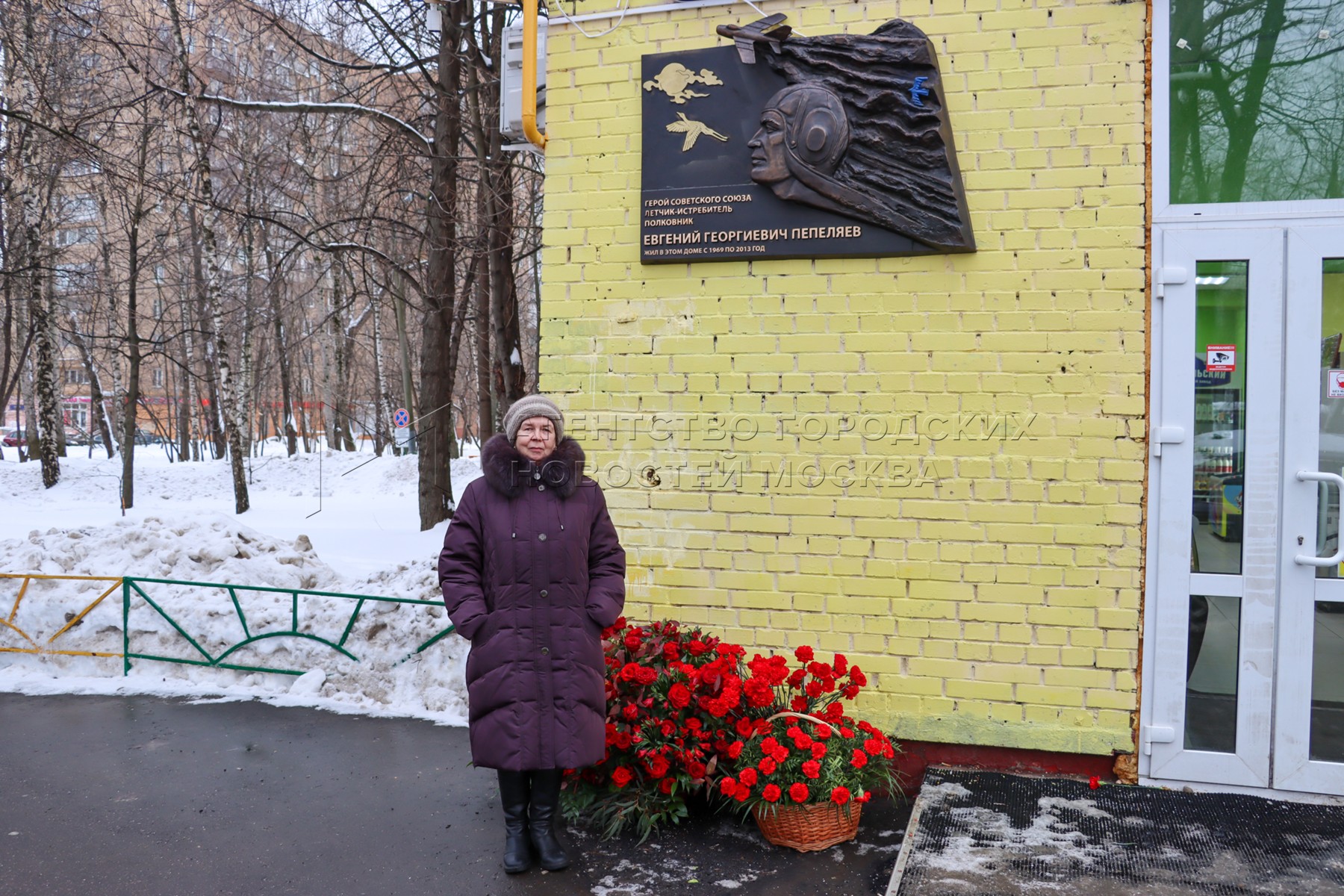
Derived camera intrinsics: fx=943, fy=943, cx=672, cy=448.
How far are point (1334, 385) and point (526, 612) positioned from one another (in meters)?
3.34

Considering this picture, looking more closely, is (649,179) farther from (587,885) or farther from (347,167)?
(347,167)

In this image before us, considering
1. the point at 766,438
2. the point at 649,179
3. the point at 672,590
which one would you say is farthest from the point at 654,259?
the point at 672,590

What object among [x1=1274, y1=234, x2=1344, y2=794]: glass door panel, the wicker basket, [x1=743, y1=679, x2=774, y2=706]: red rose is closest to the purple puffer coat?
[x1=743, y1=679, x2=774, y2=706]: red rose

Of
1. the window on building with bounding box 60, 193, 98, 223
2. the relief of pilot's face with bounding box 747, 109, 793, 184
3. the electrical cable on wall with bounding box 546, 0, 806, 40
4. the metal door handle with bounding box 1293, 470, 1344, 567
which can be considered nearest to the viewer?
the metal door handle with bounding box 1293, 470, 1344, 567

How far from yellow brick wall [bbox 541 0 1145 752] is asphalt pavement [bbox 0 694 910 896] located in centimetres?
91

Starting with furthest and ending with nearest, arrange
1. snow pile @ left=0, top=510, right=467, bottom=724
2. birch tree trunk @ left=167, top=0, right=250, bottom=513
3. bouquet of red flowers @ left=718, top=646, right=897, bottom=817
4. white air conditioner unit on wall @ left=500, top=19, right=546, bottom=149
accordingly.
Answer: birch tree trunk @ left=167, top=0, right=250, bottom=513 → snow pile @ left=0, top=510, right=467, bottom=724 → white air conditioner unit on wall @ left=500, top=19, right=546, bottom=149 → bouquet of red flowers @ left=718, top=646, right=897, bottom=817

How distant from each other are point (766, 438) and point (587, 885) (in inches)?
79.0

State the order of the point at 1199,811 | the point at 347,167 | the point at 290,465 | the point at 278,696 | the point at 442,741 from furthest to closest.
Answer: the point at 290,465
the point at 347,167
the point at 278,696
the point at 442,741
the point at 1199,811

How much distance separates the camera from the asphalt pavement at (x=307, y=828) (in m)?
3.48

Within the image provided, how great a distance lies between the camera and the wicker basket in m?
3.64

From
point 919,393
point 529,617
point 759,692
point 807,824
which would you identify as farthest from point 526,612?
point 919,393

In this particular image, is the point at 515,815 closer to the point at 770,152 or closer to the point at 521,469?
the point at 521,469

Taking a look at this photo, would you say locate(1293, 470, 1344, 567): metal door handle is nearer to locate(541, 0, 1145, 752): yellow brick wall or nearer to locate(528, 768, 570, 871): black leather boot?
locate(541, 0, 1145, 752): yellow brick wall

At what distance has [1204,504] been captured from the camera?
391 centimetres
